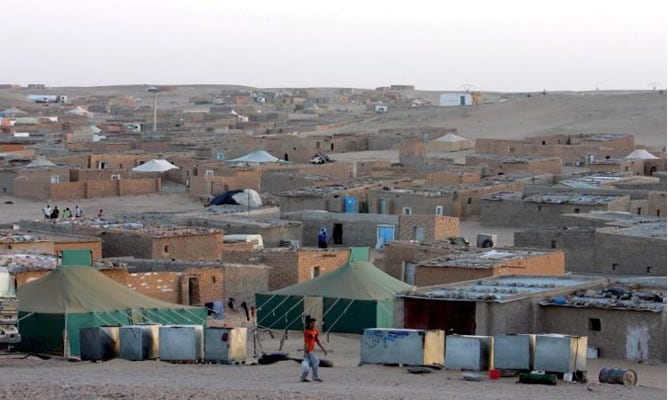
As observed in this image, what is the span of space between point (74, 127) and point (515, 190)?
44.7 metres

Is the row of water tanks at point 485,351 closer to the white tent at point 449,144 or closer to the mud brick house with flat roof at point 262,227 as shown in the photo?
the mud brick house with flat roof at point 262,227

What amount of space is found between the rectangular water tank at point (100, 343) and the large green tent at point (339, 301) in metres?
4.91

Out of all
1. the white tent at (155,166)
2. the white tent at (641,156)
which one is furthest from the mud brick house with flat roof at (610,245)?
the white tent at (155,166)

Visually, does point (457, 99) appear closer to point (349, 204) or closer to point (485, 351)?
point (349, 204)

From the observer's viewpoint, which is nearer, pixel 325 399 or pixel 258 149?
pixel 325 399

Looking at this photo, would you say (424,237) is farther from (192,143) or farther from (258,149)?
(192,143)

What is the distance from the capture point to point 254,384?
1450cm

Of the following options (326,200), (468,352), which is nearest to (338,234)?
(326,200)

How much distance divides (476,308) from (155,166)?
3028 cm

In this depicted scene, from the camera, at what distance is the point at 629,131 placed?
240 feet

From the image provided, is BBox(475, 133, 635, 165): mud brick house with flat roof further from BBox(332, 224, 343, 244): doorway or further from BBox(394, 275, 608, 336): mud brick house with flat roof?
BBox(394, 275, 608, 336): mud brick house with flat roof

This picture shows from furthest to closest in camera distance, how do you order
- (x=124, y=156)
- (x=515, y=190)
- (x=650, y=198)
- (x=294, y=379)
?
(x=124, y=156) < (x=515, y=190) < (x=650, y=198) < (x=294, y=379)

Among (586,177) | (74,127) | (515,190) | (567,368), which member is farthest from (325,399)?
(74,127)

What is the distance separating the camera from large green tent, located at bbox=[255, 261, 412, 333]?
21.5 m
